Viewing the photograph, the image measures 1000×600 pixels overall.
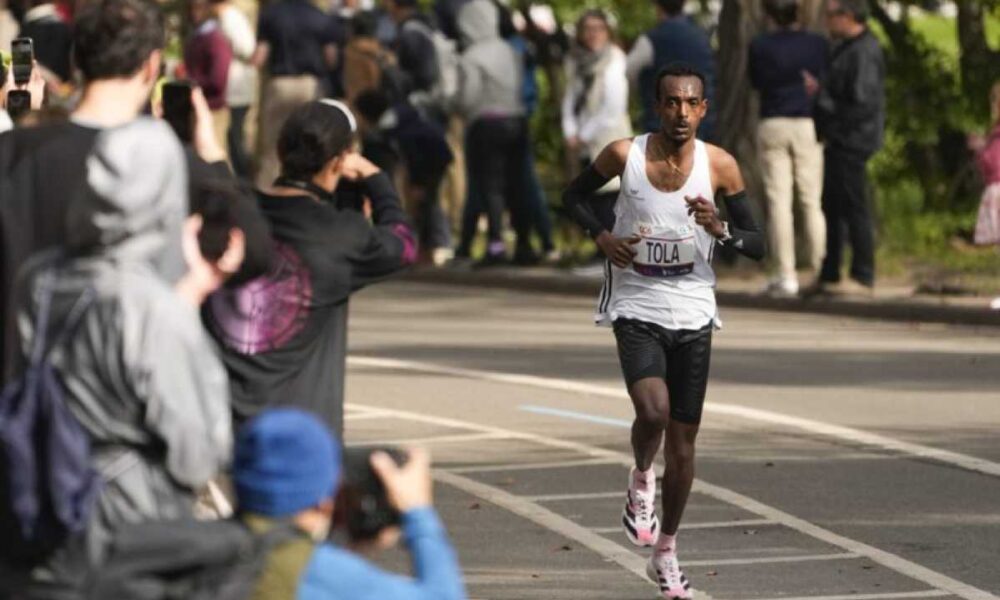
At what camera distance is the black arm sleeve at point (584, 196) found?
10680mm

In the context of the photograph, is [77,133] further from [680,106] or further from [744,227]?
[744,227]

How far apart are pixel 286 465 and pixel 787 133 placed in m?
15.8

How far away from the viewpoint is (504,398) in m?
15.9

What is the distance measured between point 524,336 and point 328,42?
5586mm

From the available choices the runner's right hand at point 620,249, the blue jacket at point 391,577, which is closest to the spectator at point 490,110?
the runner's right hand at point 620,249

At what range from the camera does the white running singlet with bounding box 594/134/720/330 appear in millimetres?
10258

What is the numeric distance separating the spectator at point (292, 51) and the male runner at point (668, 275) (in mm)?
13881

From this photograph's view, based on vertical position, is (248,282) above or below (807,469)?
above

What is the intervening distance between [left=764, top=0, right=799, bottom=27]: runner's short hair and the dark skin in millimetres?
10045

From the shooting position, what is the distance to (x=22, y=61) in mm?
10203

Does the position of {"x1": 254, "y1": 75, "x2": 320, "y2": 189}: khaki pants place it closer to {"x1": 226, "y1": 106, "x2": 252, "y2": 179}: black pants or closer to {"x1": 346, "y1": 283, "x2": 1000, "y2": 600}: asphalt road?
{"x1": 226, "y1": 106, "x2": 252, "y2": 179}: black pants

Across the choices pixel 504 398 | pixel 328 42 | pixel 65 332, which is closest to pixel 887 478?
pixel 504 398

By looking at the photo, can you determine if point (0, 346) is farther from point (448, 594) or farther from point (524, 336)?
point (524, 336)

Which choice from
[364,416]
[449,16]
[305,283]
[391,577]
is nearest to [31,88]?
[305,283]
